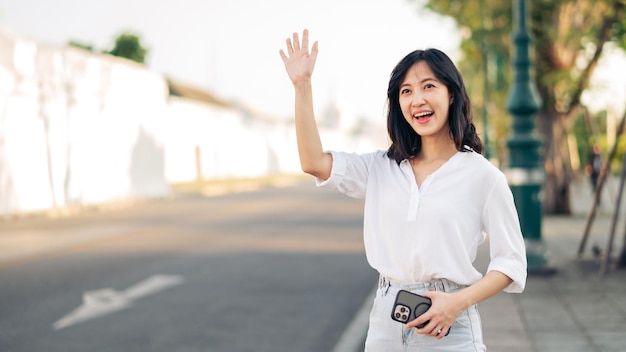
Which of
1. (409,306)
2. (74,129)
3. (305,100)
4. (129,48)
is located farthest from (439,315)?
(129,48)

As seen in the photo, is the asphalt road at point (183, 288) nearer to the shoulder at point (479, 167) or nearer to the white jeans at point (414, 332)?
the white jeans at point (414, 332)

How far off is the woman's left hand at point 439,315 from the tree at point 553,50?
1203 centimetres

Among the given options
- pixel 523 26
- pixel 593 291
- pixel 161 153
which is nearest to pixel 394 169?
pixel 593 291

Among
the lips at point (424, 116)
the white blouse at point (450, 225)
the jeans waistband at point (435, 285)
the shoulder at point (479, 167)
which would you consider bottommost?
the jeans waistband at point (435, 285)

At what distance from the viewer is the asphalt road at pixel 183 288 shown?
22.5 feet

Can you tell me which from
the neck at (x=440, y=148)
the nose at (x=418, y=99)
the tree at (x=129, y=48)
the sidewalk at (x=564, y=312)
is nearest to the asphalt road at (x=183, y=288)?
the sidewalk at (x=564, y=312)

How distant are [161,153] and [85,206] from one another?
725 cm

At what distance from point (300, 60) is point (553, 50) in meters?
16.0

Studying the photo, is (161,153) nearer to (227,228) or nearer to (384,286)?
(227,228)

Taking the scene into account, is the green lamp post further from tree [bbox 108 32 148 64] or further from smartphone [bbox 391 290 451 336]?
tree [bbox 108 32 148 64]

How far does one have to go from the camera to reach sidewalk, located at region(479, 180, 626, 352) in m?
6.12

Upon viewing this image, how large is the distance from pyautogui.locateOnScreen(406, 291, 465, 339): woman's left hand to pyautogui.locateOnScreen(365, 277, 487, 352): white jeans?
99 mm

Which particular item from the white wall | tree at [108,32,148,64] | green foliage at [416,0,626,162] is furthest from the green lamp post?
tree at [108,32,148,64]

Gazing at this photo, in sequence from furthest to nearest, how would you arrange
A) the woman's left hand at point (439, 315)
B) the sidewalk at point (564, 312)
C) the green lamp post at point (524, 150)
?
the green lamp post at point (524, 150) < the sidewalk at point (564, 312) < the woman's left hand at point (439, 315)
